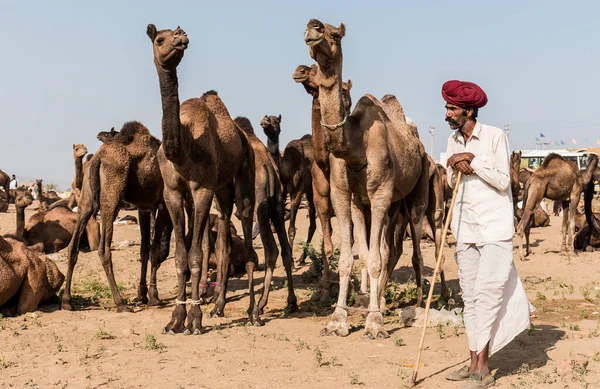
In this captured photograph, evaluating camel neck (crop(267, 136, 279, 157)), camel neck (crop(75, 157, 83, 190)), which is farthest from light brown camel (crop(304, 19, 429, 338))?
camel neck (crop(75, 157, 83, 190))

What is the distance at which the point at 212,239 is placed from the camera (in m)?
13.6

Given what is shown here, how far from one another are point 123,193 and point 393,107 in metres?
4.06

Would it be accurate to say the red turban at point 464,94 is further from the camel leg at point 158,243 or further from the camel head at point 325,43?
the camel leg at point 158,243

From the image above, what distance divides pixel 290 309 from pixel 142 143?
3.36 m

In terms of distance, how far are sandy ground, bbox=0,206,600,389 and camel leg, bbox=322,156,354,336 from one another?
23cm

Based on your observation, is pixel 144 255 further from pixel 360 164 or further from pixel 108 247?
pixel 360 164

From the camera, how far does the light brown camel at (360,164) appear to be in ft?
25.0

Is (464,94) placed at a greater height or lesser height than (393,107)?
lesser

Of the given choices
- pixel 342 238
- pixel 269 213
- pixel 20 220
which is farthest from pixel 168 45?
pixel 20 220

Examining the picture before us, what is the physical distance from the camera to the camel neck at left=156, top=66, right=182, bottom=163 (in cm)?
800

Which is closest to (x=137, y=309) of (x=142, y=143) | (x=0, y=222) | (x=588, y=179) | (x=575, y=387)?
(x=142, y=143)

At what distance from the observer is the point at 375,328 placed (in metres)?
8.07

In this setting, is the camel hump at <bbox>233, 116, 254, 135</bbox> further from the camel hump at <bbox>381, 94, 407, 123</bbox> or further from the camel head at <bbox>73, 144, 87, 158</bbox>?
the camel head at <bbox>73, 144, 87, 158</bbox>

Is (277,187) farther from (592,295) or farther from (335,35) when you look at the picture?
(592,295)
